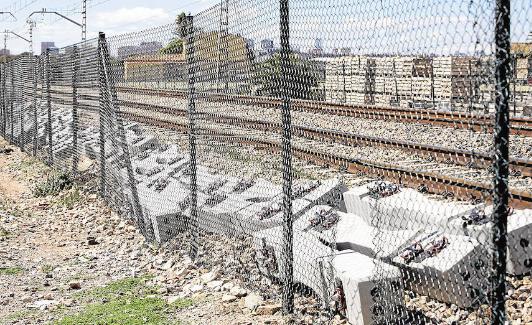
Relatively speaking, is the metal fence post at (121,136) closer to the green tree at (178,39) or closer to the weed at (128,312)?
the green tree at (178,39)

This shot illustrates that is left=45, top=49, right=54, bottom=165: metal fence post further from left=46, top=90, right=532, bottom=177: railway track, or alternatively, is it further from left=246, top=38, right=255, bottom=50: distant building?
left=246, top=38, right=255, bottom=50: distant building

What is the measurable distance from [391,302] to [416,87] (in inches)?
75.0

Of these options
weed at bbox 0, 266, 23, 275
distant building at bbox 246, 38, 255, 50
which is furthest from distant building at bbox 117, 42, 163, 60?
weed at bbox 0, 266, 23, 275

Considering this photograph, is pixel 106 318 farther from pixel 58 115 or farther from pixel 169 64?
pixel 58 115

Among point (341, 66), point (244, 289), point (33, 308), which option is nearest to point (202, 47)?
point (341, 66)

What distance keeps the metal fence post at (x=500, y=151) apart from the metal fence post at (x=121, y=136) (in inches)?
218

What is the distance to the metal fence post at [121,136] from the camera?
8.91m

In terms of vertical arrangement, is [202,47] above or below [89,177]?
above

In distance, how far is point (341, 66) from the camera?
551cm

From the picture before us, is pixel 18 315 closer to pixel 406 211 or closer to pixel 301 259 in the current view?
pixel 301 259

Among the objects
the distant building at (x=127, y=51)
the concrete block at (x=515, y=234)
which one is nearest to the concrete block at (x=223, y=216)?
the concrete block at (x=515, y=234)

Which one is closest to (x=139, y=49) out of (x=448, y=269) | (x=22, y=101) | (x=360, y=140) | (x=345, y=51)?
(x=360, y=140)

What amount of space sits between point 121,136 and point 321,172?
2.93 meters

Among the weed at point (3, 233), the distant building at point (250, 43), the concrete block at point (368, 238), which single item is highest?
the distant building at point (250, 43)
